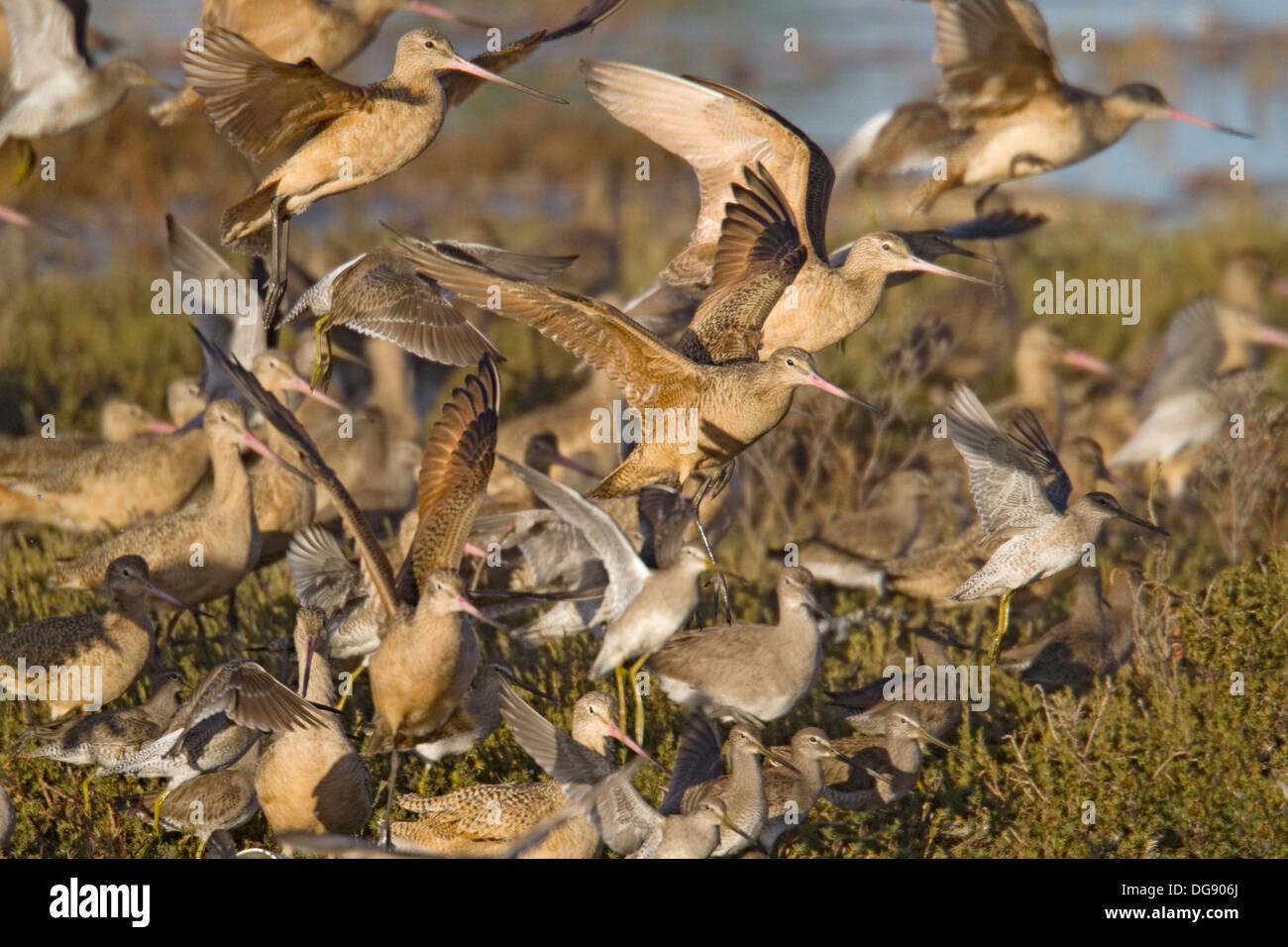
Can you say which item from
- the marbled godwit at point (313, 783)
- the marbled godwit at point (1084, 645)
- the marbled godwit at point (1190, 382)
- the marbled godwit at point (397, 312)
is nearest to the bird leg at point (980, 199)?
the marbled godwit at point (1190, 382)

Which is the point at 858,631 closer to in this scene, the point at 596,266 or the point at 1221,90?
the point at 596,266

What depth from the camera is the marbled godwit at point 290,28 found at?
23.5 ft

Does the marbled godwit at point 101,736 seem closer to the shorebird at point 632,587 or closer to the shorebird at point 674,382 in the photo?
the shorebird at point 632,587

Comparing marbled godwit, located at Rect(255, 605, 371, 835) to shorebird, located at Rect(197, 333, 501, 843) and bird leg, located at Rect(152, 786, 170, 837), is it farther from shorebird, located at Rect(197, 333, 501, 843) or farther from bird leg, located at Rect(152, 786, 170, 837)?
bird leg, located at Rect(152, 786, 170, 837)

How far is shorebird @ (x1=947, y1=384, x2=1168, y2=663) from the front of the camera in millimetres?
6020

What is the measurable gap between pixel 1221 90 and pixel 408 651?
19.9 meters

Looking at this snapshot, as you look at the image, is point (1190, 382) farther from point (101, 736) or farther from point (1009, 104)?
point (101, 736)

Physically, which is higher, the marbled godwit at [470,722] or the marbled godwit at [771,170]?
the marbled godwit at [771,170]

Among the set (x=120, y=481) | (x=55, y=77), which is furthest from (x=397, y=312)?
(x=55, y=77)

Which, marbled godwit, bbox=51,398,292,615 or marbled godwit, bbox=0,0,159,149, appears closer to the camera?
marbled godwit, bbox=51,398,292,615

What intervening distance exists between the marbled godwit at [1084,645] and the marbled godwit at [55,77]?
4836 mm

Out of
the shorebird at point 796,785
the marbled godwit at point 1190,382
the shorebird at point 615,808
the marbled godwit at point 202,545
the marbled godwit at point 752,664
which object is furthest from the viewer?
the marbled godwit at point 1190,382

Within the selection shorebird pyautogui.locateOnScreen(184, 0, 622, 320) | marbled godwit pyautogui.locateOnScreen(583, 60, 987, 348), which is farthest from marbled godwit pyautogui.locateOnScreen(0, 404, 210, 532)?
marbled godwit pyautogui.locateOnScreen(583, 60, 987, 348)

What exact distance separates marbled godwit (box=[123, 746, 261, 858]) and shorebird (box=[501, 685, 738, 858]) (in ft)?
3.24
